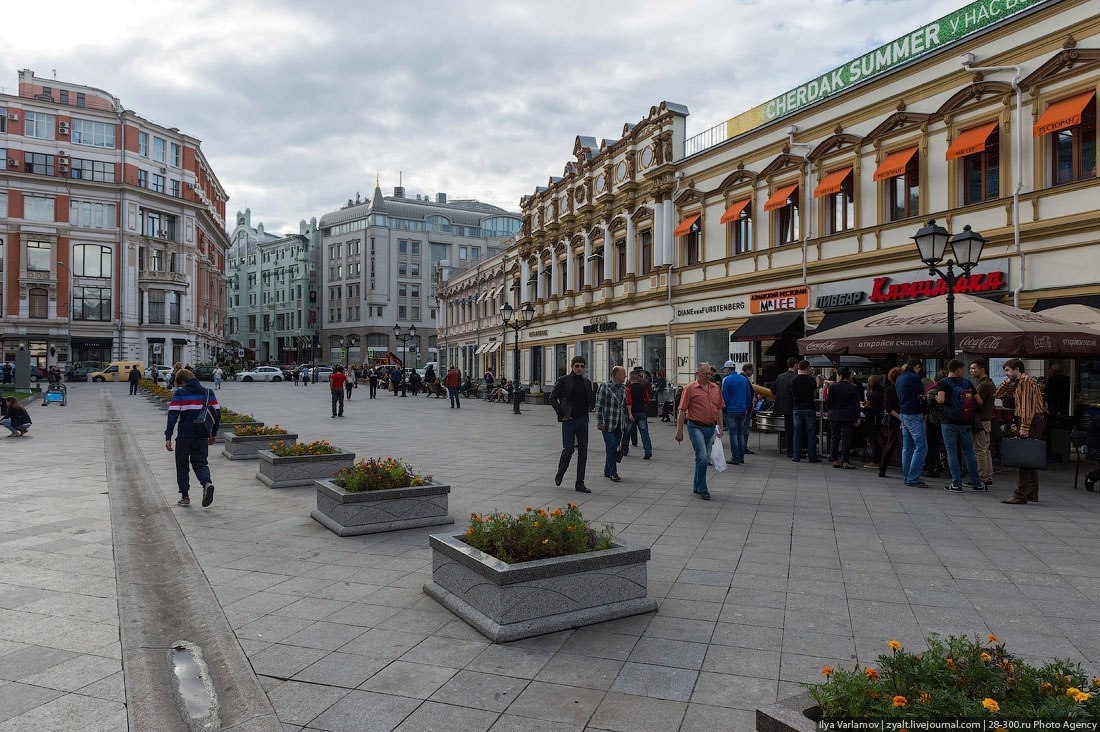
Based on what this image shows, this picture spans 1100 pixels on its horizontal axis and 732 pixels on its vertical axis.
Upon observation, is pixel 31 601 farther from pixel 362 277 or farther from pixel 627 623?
pixel 362 277

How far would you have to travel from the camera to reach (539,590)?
15.1 ft

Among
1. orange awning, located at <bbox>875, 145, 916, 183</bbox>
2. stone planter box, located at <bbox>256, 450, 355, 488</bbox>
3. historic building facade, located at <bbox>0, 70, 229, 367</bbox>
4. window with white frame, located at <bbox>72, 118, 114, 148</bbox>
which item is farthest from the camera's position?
window with white frame, located at <bbox>72, 118, 114, 148</bbox>

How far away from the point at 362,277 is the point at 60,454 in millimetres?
83672

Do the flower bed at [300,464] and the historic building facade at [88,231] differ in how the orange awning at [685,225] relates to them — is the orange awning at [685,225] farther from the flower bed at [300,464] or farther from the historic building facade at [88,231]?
the historic building facade at [88,231]

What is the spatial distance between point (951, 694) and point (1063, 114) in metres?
16.9

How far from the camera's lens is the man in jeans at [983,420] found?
408 inches

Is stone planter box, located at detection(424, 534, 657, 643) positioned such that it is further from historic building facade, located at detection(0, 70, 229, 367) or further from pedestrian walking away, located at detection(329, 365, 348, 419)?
historic building facade, located at detection(0, 70, 229, 367)

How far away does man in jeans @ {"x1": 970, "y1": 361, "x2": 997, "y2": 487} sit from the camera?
10352 millimetres

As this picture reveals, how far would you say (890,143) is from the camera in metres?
19.4

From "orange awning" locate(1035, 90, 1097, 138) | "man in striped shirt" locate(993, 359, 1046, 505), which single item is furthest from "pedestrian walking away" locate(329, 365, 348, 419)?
"orange awning" locate(1035, 90, 1097, 138)

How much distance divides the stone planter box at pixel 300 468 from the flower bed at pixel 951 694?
8.43 m

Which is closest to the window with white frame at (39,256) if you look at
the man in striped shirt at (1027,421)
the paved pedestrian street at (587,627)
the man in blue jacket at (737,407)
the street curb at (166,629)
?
the paved pedestrian street at (587,627)

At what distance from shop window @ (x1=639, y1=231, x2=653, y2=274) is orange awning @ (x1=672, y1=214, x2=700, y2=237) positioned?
251cm

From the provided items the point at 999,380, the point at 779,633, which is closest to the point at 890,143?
the point at 999,380
